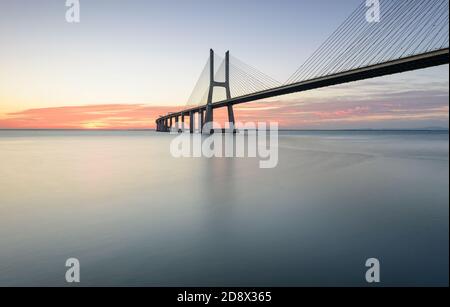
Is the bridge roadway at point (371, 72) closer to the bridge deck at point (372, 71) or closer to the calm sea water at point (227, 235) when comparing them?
the bridge deck at point (372, 71)

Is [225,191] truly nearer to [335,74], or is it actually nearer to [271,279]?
[271,279]

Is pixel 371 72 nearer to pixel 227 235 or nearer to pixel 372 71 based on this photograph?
pixel 372 71

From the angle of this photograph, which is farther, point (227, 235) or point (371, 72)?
point (371, 72)

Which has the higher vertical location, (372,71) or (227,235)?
(372,71)

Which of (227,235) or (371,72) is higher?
(371,72)

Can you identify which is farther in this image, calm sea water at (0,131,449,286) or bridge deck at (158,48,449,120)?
bridge deck at (158,48,449,120)

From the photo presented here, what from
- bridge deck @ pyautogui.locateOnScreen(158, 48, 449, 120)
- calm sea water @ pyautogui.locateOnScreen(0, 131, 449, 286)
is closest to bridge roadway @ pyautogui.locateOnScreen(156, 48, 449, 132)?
bridge deck @ pyautogui.locateOnScreen(158, 48, 449, 120)

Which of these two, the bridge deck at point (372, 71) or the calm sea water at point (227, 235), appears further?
the bridge deck at point (372, 71)

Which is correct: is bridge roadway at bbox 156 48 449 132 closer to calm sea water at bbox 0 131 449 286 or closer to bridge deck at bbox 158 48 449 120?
bridge deck at bbox 158 48 449 120

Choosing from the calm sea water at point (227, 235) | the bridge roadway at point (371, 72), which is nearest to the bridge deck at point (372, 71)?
the bridge roadway at point (371, 72)

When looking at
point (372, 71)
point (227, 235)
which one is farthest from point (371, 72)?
point (227, 235)

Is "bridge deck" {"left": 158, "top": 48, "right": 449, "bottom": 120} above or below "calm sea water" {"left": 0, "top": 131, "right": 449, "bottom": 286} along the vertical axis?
above

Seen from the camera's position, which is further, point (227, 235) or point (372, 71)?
point (372, 71)
